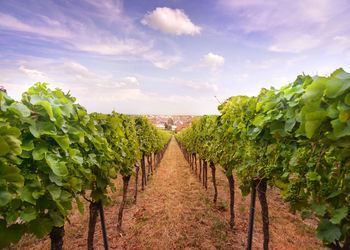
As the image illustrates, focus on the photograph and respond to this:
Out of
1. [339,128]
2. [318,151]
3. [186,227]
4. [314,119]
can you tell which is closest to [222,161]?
[186,227]

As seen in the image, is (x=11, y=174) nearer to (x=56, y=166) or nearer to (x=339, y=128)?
(x=56, y=166)

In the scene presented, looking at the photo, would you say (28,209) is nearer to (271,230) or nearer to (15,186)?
(15,186)

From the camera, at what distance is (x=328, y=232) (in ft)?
4.21

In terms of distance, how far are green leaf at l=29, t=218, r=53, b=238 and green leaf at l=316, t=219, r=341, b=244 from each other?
7.88ft

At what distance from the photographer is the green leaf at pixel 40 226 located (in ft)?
4.93

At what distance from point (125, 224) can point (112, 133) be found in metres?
3.84

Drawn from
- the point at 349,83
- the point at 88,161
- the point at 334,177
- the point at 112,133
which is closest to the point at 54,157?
the point at 88,161

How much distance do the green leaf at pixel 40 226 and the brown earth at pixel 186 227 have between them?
165 inches

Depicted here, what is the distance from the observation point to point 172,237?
204 inches

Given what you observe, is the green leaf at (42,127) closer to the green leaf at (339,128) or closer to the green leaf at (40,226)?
the green leaf at (40,226)

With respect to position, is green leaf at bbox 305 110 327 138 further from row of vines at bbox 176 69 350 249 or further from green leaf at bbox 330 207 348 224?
green leaf at bbox 330 207 348 224

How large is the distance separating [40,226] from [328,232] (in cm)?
250

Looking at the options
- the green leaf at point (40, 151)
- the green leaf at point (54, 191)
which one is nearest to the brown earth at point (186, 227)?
the green leaf at point (54, 191)

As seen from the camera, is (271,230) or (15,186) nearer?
(15,186)
